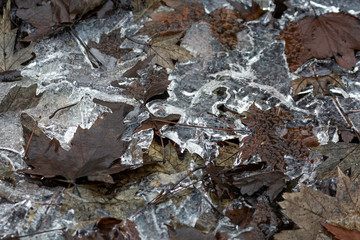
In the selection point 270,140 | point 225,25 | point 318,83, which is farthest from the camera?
point 225,25

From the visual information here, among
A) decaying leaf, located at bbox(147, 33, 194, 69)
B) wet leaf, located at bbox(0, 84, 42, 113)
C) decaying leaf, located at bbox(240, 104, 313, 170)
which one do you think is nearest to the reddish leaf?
decaying leaf, located at bbox(240, 104, 313, 170)

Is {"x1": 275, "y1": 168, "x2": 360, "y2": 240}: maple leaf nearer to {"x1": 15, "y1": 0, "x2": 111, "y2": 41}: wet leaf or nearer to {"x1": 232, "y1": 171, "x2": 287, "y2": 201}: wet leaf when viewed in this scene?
{"x1": 232, "y1": 171, "x2": 287, "y2": 201}: wet leaf

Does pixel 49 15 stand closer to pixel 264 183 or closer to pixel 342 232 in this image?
pixel 264 183

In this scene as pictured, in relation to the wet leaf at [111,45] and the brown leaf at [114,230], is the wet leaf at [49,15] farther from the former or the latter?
the brown leaf at [114,230]

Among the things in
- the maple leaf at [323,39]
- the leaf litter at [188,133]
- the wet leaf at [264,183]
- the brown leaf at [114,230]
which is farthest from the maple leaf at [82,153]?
the maple leaf at [323,39]

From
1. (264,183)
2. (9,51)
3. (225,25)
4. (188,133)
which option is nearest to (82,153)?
(188,133)

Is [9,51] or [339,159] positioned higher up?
[9,51]

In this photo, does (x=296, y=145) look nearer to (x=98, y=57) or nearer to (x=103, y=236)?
(x=103, y=236)
